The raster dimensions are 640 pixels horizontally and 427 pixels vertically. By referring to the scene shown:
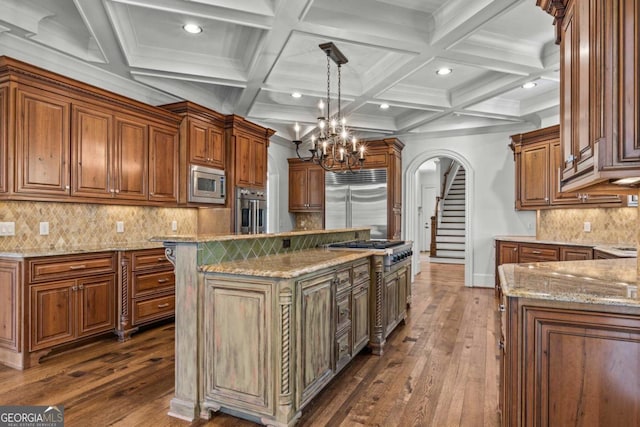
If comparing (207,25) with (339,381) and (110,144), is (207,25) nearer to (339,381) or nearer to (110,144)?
(110,144)

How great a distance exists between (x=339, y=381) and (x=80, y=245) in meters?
2.99

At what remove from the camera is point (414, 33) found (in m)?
3.40

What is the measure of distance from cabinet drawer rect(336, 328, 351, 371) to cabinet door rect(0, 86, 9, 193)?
9.70 ft

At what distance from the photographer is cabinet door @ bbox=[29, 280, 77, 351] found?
119 inches

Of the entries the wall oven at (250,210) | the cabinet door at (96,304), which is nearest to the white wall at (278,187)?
the wall oven at (250,210)

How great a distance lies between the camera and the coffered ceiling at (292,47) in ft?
10.0

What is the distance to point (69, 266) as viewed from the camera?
129 inches

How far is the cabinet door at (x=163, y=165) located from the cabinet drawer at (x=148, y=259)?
74cm

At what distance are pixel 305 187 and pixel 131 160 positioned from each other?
12.2 ft

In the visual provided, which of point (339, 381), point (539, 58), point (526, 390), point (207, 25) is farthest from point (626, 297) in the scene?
point (207, 25)

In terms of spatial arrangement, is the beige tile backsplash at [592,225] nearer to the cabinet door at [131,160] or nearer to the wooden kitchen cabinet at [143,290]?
the wooden kitchen cabinet at [143,290]

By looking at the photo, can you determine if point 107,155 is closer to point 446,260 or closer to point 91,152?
point 91,152

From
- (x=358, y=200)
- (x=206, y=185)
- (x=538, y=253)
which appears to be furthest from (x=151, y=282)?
(x=538, y=253)

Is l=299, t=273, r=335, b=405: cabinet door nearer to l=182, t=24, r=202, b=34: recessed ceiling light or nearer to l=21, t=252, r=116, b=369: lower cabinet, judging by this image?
l=21, t=252, r=116, b=369: lower cabinet
